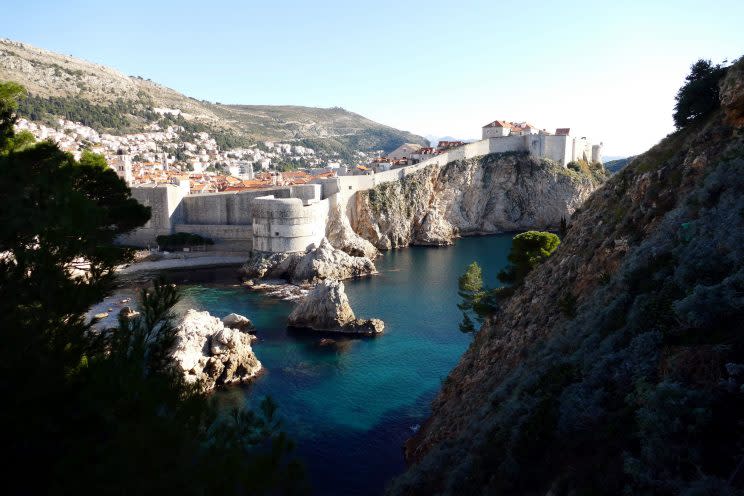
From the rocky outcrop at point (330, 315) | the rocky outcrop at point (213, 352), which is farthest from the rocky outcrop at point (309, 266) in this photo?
the rocky outcrop at point (213, 352)

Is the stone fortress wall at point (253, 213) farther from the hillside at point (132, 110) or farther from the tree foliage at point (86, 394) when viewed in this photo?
the hillside at point (132, 110)

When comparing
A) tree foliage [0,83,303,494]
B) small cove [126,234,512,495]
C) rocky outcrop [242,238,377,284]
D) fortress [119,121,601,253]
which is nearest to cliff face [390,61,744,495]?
tree foliage [0,83,303,494]

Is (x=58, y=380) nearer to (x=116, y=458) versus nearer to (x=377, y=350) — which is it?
A: (x=116, y=458)

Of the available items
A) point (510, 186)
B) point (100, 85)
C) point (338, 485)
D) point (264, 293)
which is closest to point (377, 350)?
point (338, 485)

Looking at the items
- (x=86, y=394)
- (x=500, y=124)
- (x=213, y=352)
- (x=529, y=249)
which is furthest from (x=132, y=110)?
(x=86, y=394)

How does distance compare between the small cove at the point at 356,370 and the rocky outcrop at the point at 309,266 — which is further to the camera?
the rocky outcrop at the point at 309,266

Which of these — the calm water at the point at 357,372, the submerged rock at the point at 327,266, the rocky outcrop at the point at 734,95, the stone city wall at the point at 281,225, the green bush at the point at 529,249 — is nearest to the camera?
the rocky outcrop at the point at 734,95

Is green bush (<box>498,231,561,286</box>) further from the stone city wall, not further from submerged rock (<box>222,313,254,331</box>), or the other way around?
the stone city wall

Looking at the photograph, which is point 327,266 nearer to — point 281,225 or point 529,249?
point 281,225
